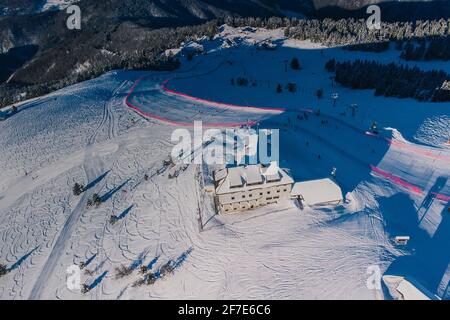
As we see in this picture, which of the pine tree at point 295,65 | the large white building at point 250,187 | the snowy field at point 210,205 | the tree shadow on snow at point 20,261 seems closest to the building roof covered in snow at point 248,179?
the large white building at point 250,187

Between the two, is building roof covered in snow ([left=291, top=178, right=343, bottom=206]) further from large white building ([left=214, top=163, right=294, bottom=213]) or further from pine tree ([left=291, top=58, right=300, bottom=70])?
pine tree ([left=291, top=58, right=300, bottom=70])

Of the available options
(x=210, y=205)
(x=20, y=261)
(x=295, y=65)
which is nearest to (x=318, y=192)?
(x=210, y=205)

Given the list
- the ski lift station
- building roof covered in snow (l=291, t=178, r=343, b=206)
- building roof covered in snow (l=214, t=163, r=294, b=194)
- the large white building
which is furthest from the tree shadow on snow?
building roof covered in snow (l=291, t=178, r=343, b=206)

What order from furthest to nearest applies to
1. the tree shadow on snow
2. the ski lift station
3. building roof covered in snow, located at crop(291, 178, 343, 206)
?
the tree shadow on snow → building roof covered in snow, located at crop(291, 178, 343, 206) → the ski lift station

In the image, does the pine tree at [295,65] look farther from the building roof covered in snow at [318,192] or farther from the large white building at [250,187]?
the large white building at [250,187]

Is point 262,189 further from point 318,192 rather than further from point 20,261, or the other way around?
point 20,261

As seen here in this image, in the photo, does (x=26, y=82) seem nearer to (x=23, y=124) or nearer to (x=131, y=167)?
(x=23, y=124)
